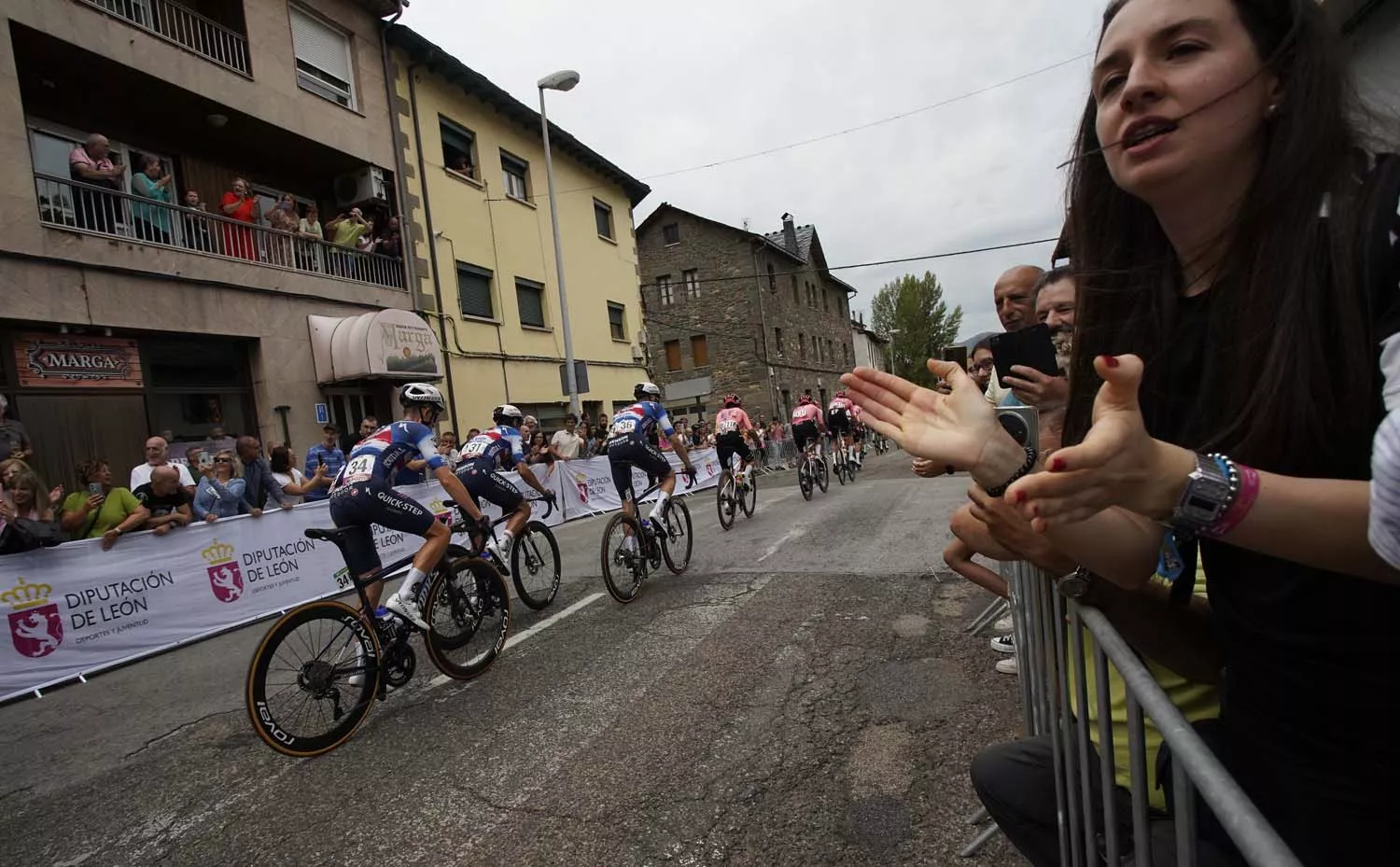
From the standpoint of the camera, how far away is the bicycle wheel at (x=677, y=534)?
705 centimetres

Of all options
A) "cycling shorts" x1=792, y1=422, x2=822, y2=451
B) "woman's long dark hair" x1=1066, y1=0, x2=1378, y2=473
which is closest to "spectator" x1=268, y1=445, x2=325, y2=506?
"cycling shorts" x1=792, y1=422, x2=822, y2=451

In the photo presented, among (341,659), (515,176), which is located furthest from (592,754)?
(515,176)

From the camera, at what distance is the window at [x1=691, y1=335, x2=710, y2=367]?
33938 millimetres

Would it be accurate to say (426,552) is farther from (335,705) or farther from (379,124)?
(379,124)

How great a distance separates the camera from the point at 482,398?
15.4m

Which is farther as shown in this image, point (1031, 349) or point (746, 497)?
point (746, 497)

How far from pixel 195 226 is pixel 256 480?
17.7 feet

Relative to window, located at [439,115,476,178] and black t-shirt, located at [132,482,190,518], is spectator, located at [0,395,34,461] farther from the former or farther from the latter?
window, located at [439,115,476,178]

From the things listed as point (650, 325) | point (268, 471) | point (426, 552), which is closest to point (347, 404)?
point (268, 471)

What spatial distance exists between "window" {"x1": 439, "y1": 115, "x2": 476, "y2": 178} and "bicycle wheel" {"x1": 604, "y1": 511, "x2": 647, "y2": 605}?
495 inches

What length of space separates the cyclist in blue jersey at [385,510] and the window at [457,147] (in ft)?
42.5

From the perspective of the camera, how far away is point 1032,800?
5.08 ft

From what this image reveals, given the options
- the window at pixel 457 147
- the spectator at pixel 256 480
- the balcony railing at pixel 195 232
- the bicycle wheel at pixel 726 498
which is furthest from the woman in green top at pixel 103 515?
the window at pixel 457 147

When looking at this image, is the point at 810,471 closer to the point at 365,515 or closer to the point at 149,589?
the point at 365,515
